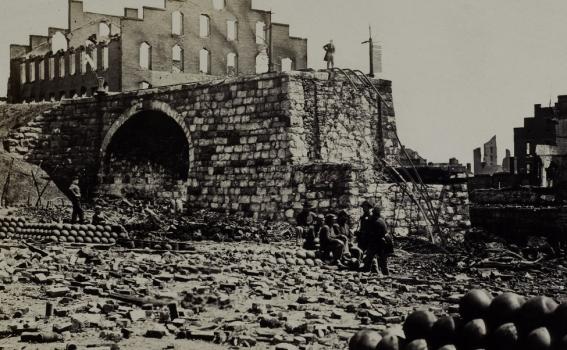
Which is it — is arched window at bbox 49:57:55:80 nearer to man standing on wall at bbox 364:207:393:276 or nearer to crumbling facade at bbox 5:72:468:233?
crumbling facade at bbox 5:72:468:233

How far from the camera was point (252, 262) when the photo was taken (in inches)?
464

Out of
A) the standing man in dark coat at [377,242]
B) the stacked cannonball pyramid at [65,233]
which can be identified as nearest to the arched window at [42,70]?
the stacked cannonball pyramid at [65,233]

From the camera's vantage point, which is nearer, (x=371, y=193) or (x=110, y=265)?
(x=110, y=265)

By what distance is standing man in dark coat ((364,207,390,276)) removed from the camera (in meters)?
11.8

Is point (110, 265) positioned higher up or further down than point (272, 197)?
further down

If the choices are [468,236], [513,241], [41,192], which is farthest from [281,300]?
[41,192]

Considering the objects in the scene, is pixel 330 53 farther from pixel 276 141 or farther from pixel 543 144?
pixel 543 144

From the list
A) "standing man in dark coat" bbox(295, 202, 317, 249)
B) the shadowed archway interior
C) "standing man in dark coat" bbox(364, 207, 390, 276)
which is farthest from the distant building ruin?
"standing man in dark coat" bbox(364, 207, 390, 276)

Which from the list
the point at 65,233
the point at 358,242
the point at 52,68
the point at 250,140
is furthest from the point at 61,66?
the point at 358,242

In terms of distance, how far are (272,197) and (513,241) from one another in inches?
305

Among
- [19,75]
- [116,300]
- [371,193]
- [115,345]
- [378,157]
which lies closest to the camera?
[115,345]

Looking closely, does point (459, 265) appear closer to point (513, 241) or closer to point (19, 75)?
point (513, 241)

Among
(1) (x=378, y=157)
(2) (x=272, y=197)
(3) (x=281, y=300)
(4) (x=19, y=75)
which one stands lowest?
(3) (x=281, y=300)

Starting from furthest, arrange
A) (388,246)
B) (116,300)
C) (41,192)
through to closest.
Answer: (41,192), (388,246), (116,300)
